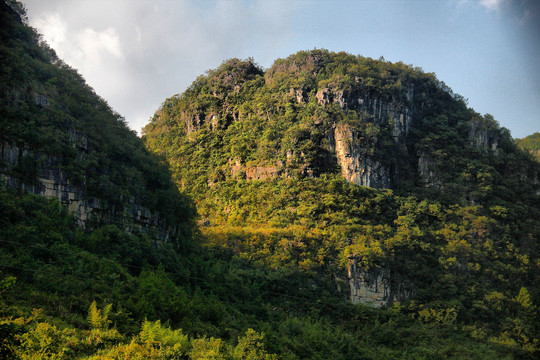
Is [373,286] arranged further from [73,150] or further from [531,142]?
[531,142]

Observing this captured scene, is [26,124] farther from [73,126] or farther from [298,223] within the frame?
[298,223]

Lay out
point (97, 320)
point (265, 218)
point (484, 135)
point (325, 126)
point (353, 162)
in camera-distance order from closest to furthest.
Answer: point (97, 320) < point (265, 218) < point (353, 162) < point (325, 126) < point (484, 135)

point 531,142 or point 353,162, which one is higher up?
point 531,142

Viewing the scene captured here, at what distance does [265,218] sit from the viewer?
49469 mm

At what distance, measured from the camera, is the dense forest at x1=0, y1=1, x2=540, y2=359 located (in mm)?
21578

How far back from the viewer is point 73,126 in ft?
94.9

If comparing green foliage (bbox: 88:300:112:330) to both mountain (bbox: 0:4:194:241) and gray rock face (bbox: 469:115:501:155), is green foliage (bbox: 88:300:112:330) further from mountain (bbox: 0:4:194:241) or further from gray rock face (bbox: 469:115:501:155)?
gray rock face (bbox: 469:115:501:155)

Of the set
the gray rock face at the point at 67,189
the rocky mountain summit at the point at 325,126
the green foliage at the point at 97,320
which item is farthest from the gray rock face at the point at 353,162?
the green foliage at the point at 97,320

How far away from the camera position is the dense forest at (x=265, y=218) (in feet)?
70.8

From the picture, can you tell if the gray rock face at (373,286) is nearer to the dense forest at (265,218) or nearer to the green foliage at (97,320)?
the dense forest at (265,218)

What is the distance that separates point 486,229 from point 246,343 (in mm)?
41328

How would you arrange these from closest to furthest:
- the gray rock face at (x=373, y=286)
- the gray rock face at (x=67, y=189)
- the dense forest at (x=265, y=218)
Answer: the dense forest at (x=265, y=218), the gray rock face at (x=67, y=189), the gray rock face at (x=373, y=286)

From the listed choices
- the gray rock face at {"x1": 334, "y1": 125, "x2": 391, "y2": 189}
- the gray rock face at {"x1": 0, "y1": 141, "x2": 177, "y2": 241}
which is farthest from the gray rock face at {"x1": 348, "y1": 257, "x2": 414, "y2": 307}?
the gray rock face at {"x1": 0, "y1": 141, "x2": 177, "y2": 241}

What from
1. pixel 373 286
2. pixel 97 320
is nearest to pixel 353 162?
pixel 373 286
